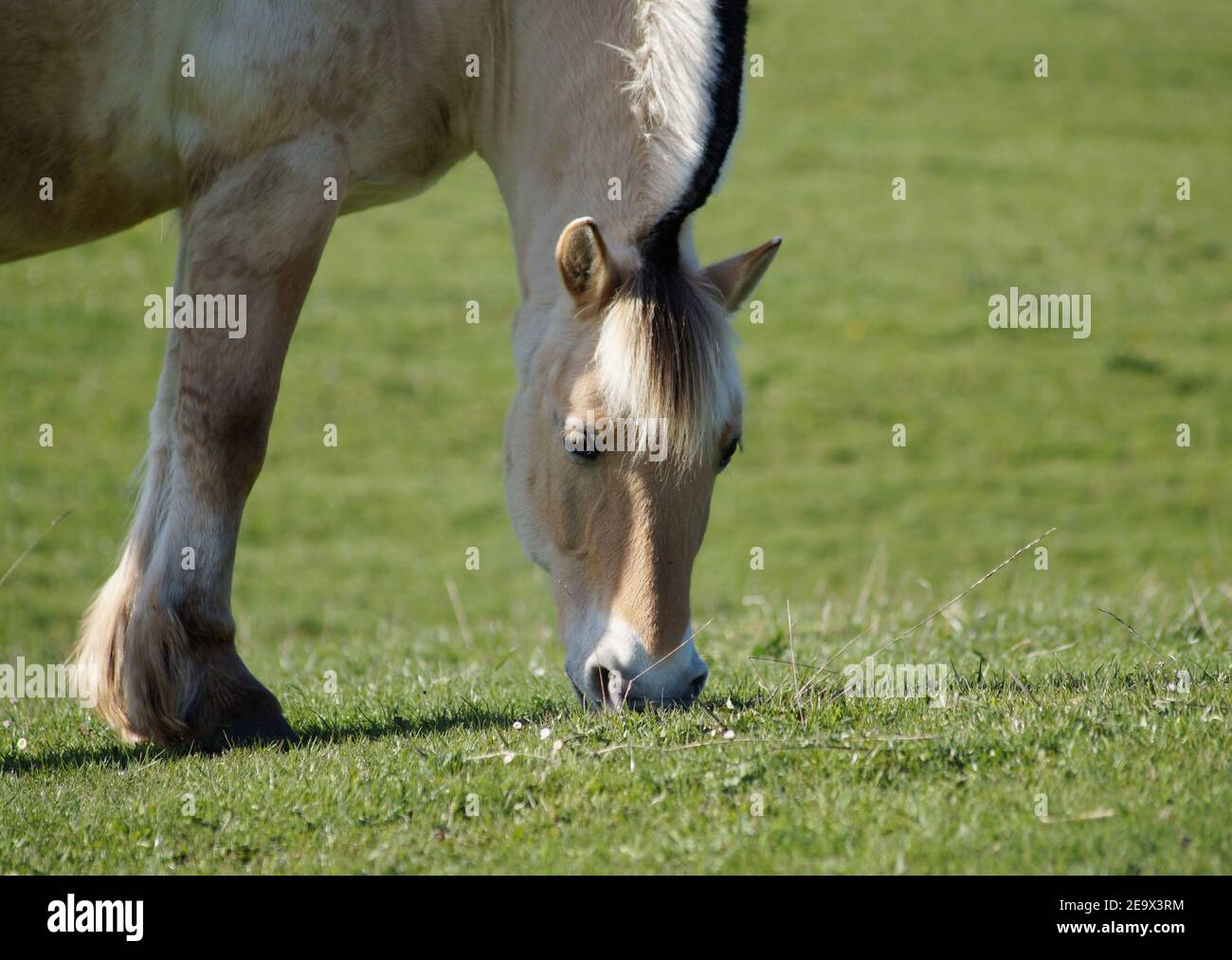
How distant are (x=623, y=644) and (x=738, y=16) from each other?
2.33m

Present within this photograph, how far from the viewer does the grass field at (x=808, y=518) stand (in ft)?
12.6

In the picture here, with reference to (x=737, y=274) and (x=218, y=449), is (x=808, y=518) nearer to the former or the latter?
(x=737, y=274)

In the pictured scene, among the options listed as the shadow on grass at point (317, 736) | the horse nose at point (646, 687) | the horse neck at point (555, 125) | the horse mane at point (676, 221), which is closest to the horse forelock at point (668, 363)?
the horse mane at point (676, 221)

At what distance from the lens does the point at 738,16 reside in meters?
4.84

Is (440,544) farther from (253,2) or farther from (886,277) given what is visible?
(253,2)

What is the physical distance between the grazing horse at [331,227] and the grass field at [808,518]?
412mm

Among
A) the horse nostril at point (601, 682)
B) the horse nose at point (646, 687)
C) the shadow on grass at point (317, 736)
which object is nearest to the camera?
the horse nose at point (646, 687)

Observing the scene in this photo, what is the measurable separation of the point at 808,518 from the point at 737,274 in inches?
518

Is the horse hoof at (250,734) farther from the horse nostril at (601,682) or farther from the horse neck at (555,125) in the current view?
the horse neck at (555,125)

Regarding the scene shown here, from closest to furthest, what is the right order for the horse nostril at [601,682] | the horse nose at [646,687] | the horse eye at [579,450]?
the horse nose at [646,687]
the horse nostril at [601,682]
the horse eye at [579,450]

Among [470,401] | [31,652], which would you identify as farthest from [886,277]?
[31,652]

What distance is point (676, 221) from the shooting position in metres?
4.65

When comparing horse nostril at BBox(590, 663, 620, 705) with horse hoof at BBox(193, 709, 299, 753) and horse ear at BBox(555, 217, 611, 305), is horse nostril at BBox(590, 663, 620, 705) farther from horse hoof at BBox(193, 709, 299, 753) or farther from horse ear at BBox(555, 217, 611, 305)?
horse ear at BBox(555, 217, 611, 305)

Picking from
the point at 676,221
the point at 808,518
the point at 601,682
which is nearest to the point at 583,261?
the point at 676,221
